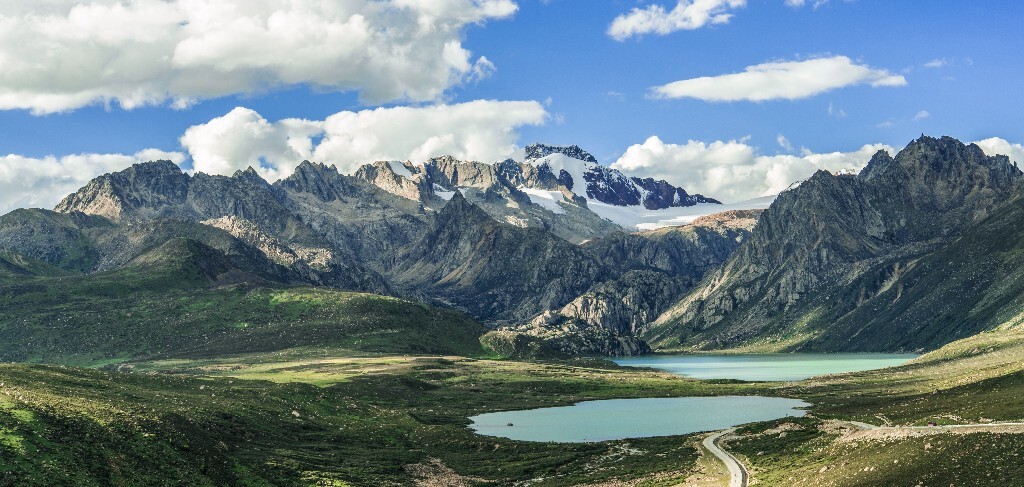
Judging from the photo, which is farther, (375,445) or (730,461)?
(375,445)

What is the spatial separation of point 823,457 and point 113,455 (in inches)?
3009

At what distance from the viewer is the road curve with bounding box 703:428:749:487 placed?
348 ft

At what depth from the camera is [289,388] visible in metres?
184

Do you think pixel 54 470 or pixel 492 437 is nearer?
pixel 54 470

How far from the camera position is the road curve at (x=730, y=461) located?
10619 cm

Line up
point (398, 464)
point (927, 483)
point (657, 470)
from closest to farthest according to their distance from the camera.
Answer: point (927, 483), point (657, 470), point (398, 464)

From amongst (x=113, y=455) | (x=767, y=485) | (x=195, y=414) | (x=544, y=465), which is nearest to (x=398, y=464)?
(x=544, y=465)

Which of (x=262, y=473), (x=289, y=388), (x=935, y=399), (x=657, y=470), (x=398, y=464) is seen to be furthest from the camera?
(x=289, y=388)

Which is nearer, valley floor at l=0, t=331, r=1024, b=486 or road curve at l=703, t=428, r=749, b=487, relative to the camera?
valley floor at l=0, t=331, r=1024, b=486

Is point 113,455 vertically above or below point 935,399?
above

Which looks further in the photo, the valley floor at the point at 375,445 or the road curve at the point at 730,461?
the road curve at the point at 730,461

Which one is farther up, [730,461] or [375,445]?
[375,445]

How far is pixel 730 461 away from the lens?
404ft

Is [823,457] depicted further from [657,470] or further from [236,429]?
[236,429]
